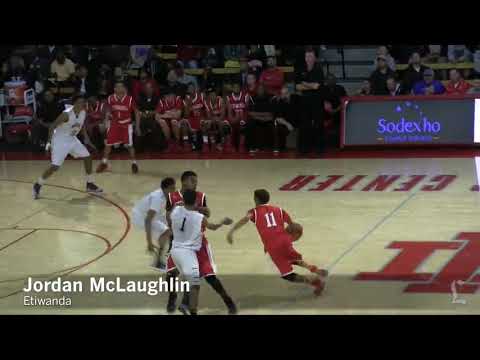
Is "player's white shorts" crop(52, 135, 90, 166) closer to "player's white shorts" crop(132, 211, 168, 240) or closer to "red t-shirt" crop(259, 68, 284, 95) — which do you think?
"player's white shorts" crop(132, 211, 168, 240)

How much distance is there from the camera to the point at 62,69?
839 inches

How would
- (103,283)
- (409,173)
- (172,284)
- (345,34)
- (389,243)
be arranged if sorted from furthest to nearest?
1. (409,173)
2. (389,243)
3. (103,283)
4. (172,284)
5. (345,34)

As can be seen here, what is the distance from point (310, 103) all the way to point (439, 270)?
6813 mm

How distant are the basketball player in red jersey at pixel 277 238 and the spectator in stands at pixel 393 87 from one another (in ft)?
26.6

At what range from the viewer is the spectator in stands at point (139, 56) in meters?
21.7

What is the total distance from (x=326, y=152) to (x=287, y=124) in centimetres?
88

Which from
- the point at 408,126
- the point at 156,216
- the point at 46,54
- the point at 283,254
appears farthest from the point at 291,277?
the point at 46,54

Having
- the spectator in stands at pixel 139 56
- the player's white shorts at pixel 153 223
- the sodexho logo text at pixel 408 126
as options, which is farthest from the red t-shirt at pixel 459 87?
the player's white shorts at pixel 153 223

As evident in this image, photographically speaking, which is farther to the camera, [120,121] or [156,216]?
[120,121]

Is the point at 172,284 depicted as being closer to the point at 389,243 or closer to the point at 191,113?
the point at 389,243

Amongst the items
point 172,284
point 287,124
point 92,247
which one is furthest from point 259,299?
point 287,124

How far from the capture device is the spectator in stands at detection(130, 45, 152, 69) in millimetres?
21688

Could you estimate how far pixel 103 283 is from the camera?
11867mm

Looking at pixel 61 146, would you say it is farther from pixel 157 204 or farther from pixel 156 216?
pixel 157 204
